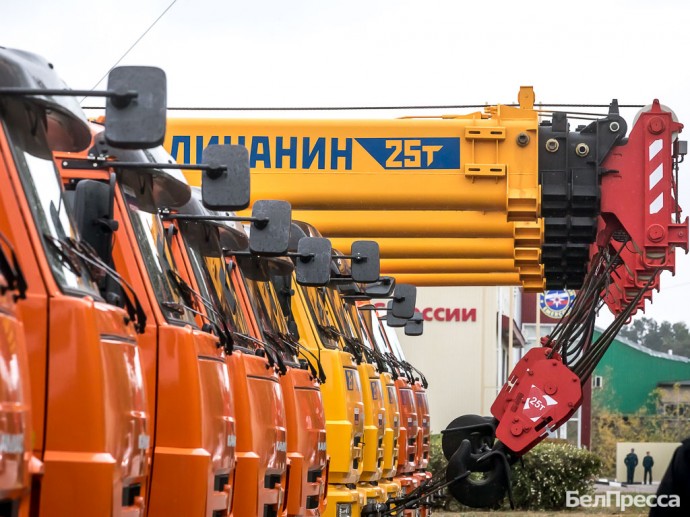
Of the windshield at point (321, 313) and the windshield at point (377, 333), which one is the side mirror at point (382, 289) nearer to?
the windshield at point (321, 313)

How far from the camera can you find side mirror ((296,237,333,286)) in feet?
30.8

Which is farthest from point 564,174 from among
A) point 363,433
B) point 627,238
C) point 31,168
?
point 31,168

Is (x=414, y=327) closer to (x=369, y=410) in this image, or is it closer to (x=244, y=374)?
(x=369, y=410)

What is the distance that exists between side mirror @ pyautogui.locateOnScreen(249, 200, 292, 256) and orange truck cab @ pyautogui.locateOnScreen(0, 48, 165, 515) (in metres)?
2.40

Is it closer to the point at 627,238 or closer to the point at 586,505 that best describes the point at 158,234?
the point at 627,238

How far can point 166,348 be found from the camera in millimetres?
6504

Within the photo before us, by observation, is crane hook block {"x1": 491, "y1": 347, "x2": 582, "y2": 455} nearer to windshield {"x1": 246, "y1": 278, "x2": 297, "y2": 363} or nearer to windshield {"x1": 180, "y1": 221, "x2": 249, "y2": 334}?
windshield {"x1": 246, "y1": 278, "x2": 297, "y2": 363}

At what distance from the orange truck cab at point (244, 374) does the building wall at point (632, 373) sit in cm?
4824

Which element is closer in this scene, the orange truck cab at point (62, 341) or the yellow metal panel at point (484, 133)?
the orange truck cab at point (62, 341)

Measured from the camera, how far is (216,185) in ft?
22.6

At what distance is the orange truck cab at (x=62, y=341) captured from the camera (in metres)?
5.10

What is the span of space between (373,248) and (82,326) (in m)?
6.20

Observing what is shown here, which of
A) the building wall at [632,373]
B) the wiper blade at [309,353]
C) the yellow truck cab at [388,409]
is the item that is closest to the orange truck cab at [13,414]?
the wiper blade at [309,353]

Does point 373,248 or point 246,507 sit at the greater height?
point 373,248
